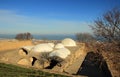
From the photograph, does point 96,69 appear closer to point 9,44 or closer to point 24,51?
point 24,51

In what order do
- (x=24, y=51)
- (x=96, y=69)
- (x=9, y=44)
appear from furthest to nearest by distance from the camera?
(x=24, y=51) < (x=9, y=44) < (x=96, y=69)

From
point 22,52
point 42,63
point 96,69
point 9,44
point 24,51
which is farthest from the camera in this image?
point 24,51

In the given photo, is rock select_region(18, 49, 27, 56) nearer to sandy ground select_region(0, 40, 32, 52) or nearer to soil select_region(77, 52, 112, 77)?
sandy ground select_region(0, 40, 32, 52)

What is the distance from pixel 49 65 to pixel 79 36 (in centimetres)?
4413

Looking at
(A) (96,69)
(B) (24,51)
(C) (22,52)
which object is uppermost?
(B) (24,51)

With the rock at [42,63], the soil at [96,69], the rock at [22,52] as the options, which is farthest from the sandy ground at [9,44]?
the soil at [96,69]

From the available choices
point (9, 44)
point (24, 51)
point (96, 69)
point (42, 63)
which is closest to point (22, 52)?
point (24, 51)

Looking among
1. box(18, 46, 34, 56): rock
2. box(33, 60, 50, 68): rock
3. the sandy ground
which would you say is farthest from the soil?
the sandy ground

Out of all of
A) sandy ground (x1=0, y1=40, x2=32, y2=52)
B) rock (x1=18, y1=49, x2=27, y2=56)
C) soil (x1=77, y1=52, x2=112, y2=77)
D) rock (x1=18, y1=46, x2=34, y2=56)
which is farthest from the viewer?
rock (x1=18, y1=46, x2=34, y2=56)

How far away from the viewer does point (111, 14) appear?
21.9 metres

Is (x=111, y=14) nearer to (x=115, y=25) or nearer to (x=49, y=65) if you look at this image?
(x=115, y=25)

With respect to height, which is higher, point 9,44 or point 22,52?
point 9,44

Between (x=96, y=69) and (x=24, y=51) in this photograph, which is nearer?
(x=96, y=69)

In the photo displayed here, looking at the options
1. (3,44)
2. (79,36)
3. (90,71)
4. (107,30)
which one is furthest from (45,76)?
(79,36)
